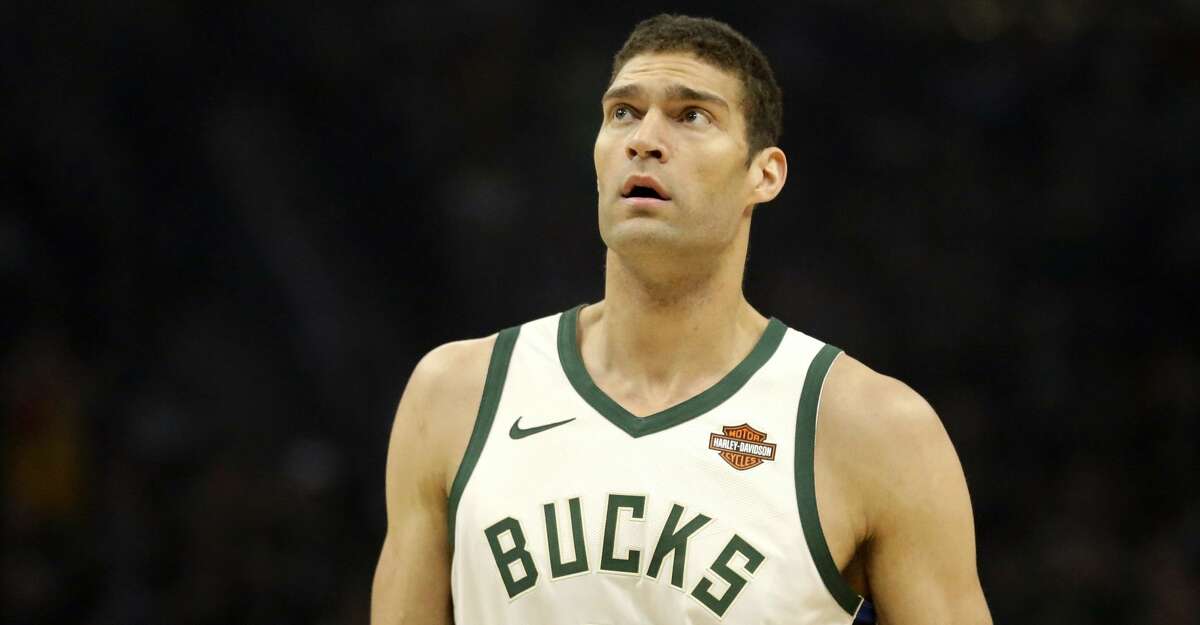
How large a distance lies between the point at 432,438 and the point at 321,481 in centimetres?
370

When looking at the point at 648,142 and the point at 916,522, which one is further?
the point at 648,142

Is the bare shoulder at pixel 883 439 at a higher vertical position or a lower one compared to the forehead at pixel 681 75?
lower

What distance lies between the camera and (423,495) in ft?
11.5

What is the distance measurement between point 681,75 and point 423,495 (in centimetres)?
116

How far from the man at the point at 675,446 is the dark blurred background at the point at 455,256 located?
11.3ft

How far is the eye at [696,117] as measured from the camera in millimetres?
3510

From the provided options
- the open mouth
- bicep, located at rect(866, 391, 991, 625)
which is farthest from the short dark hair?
bicep, located at rect(866, 391, 991, 625)

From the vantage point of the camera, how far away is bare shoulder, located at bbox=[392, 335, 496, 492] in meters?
3.48

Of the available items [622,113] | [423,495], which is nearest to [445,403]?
[423,495]

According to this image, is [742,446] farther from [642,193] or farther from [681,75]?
[681,75]

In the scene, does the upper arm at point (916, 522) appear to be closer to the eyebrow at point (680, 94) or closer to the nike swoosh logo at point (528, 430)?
the nike swoosh logo at point (528, 430)

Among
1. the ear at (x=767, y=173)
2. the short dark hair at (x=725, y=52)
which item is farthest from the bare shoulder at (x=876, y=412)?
the short dark hair at (x=725, y=52)

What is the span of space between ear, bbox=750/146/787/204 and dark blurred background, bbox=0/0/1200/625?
3556 millimetres

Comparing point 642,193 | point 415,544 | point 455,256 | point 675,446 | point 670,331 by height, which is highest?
point 455,256
